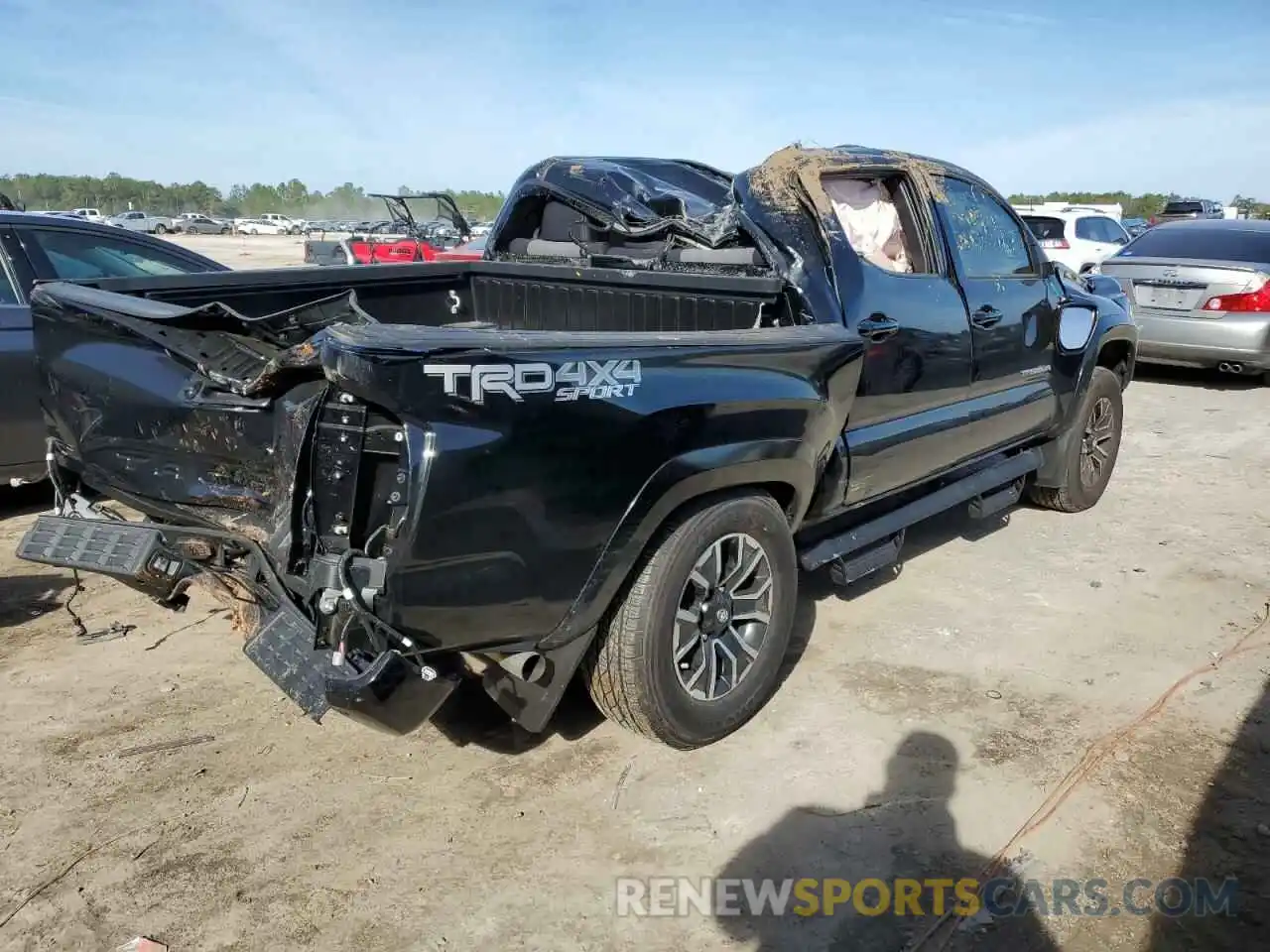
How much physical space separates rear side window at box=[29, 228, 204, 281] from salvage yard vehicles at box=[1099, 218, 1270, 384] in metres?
8.61

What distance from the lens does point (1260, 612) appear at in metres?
4.55

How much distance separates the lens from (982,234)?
15.3ft

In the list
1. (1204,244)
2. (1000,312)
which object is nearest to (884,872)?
(1000,312)

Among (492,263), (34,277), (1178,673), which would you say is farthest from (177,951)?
(34,277)

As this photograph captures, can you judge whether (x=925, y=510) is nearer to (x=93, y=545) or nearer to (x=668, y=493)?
(x=668, y=493)

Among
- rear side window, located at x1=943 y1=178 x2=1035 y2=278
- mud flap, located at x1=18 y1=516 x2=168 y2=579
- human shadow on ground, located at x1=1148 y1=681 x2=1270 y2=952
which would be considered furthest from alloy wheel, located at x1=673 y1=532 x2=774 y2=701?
rear side window, located at x1=943 y1=178 x2=1035 y2=278

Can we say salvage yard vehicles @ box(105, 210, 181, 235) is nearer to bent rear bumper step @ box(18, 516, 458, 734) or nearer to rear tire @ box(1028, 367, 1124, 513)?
rear tire @ box(1028, 367, 1124, 513)

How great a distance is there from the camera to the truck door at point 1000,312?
14.6 feet

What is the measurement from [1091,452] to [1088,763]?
3.06 m

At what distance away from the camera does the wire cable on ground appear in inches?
102

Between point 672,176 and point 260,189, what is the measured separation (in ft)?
341

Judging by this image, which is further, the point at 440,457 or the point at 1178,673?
the point at 1178,673

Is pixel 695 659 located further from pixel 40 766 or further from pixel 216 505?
pixel 40 766

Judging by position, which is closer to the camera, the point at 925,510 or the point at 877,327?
the point at 877,327
